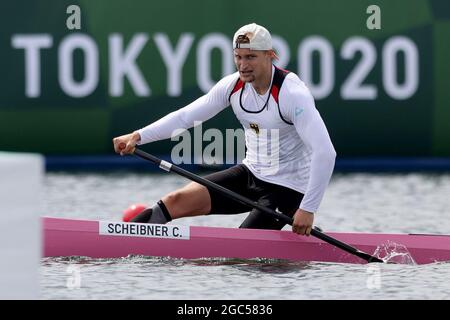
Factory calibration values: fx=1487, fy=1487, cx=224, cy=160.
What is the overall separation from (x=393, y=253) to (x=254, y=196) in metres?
1.07

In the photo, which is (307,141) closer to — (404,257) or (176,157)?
(404,257)

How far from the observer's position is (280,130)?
10.4m

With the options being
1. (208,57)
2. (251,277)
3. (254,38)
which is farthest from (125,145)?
(208,57)

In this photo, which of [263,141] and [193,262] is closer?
[263,141]

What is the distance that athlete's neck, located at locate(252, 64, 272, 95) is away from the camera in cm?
1026

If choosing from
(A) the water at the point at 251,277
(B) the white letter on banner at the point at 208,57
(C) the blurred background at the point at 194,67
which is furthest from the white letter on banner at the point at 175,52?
(A) the water at the point at 251,277

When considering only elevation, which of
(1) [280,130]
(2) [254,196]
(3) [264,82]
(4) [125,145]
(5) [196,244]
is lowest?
(5) [196,244]

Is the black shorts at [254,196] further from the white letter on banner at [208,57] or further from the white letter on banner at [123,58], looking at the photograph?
the white letter on banner at [123,58]

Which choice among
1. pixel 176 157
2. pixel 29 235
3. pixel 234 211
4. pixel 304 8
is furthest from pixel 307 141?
pixel 304 8

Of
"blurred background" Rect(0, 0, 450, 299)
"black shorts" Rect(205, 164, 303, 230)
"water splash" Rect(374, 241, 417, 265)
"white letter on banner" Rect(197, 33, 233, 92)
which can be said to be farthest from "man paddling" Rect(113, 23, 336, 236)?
"white letter on banner" Rect(197, 33, 233, 92)

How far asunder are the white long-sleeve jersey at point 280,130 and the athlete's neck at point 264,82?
3 centimetres
